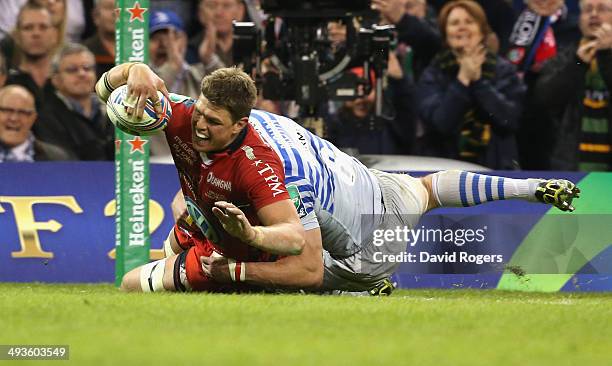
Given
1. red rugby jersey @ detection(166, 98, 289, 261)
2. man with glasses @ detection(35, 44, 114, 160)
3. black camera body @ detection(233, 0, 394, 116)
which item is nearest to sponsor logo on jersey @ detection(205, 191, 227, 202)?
red rugby jersey @ detection(166, 98, 289, 261)

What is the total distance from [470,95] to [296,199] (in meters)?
4.67

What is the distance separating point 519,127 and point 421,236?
357 cm

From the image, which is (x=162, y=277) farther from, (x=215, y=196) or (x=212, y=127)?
(x=212, y=127)

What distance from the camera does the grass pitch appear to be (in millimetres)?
5059

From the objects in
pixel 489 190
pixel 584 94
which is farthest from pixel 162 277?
pixel 584 94

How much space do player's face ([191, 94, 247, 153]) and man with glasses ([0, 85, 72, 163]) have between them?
16.4ft

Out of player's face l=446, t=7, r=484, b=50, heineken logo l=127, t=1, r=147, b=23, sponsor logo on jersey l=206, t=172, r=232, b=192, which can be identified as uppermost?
heineken logo l=127, t=1, r=147, b=23

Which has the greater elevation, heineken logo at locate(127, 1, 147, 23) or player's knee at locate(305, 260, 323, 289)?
heineken logo at locate(127, 1, 147, 23)

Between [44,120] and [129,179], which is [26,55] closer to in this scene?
[44,120]

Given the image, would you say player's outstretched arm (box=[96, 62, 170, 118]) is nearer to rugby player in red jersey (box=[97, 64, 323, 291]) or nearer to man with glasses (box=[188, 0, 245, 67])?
rugby player in red jersey (box=[97, 64, 323, 291])

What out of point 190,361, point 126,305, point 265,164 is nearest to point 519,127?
point 265,164

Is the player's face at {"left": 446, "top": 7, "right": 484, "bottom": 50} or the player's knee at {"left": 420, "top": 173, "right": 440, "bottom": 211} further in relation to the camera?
the player's face at {"left": 446, "top": 7, "right": 484, "bottom": 50}

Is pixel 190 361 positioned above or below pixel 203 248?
above

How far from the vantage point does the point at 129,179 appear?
9.90 meters
